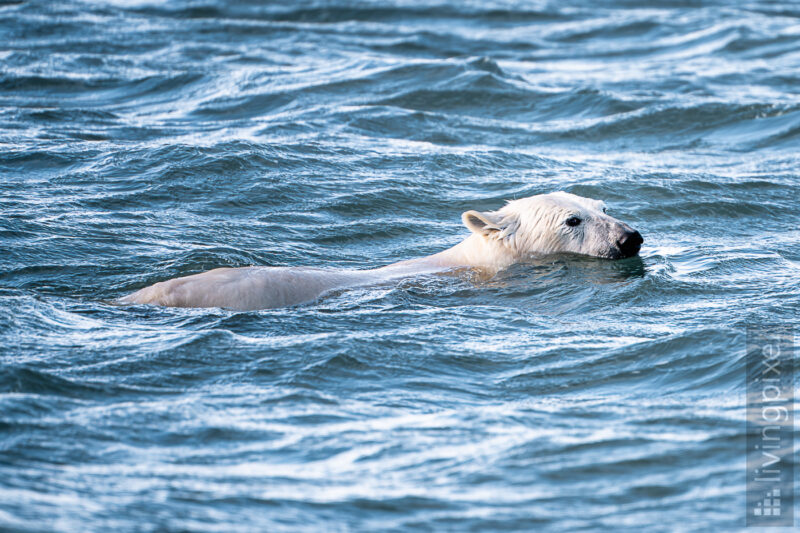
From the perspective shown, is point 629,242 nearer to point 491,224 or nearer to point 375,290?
point 491,224

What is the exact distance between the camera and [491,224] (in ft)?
29.7

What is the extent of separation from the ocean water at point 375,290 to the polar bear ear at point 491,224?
0.48 m

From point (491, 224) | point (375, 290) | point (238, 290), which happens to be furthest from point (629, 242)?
point (238, 290)

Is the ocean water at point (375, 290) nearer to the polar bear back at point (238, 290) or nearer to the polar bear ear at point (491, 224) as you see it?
the polar bear back at point (238, 290)

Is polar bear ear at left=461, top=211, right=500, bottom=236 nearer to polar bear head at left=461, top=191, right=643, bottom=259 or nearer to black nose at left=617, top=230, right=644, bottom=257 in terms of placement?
polar bear head at left=461, top=191, right=643, bottom=259

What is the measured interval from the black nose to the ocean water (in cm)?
18

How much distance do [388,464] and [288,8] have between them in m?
20.1

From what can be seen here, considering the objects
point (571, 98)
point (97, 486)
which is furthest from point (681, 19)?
point (97, 486)

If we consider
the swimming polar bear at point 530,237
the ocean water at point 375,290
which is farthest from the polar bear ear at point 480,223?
the ocean water at point 375,290

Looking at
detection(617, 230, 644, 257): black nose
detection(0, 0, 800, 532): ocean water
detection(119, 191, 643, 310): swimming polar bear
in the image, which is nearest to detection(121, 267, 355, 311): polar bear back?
detection(0, 0, 800, 532): ocean water

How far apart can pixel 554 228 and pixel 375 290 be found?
5.91 ft

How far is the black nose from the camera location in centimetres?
894

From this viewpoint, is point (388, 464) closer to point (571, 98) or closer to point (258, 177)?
point (258, 177)

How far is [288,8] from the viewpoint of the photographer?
2414 cm
